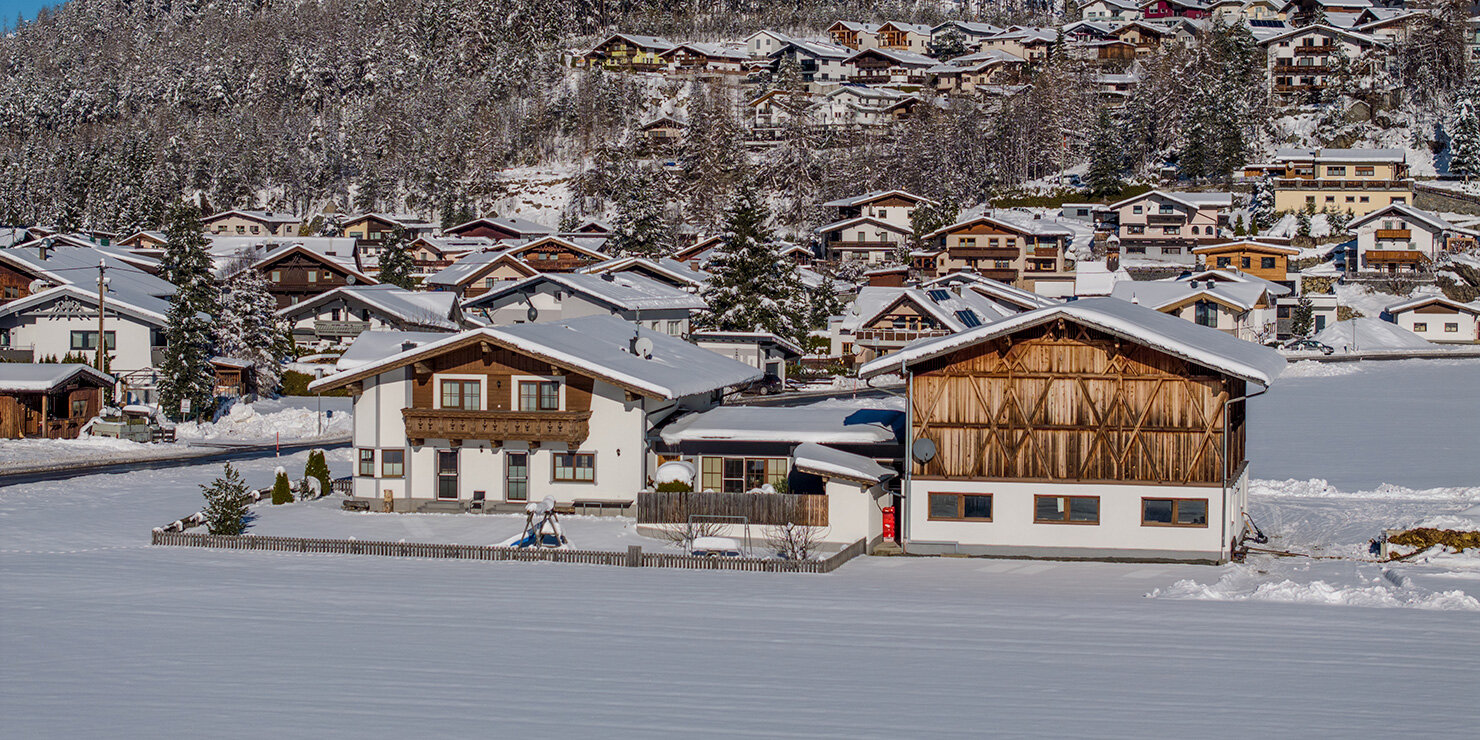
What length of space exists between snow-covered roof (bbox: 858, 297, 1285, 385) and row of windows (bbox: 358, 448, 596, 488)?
282 inches

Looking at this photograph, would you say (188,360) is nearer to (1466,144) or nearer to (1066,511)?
(1066,511)

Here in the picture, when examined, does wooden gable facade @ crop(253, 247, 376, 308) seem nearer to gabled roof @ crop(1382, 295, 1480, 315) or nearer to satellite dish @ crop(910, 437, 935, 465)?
satellite dish @ crop(910, 437, 935, 465)

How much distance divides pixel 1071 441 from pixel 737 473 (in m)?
7.73

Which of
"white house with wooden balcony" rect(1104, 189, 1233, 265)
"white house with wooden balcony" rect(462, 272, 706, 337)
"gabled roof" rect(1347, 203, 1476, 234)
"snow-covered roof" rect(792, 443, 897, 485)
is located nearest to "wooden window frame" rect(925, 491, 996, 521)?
"snow-covered roof" rect(792, 443, 897, 485)

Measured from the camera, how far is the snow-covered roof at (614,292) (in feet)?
205

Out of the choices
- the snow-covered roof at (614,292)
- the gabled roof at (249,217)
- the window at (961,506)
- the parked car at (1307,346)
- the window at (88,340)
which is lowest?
the window at (961,506)

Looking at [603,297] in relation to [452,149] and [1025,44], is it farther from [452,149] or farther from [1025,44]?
[1025,44]

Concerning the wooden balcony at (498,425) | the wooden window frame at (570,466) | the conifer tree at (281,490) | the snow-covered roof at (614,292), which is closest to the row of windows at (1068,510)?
the wooden window frame at (570,466)

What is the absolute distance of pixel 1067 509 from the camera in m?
27.5

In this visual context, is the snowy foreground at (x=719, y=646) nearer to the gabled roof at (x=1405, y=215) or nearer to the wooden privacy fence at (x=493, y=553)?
the wooden privacy fence at (x=493, y=553)

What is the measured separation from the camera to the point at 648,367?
33.5 metres

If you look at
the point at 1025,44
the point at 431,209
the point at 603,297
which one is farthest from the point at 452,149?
the point at 603,297

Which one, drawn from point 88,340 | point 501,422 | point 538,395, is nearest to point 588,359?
point 538,395

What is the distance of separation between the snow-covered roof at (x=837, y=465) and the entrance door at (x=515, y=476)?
6.57 metres
